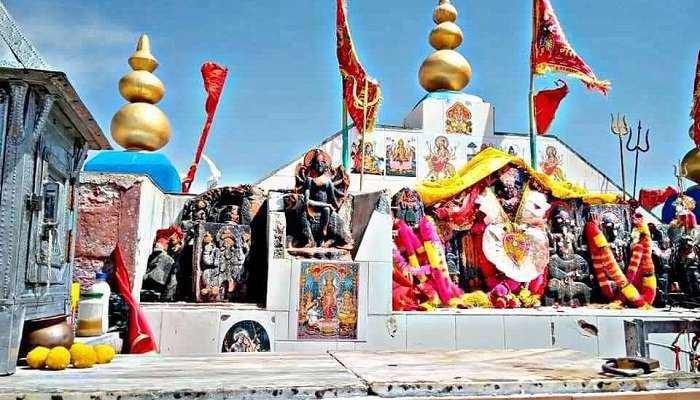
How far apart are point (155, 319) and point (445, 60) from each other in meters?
12.5

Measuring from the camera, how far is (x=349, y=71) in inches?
489

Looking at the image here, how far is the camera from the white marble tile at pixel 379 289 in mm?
7602

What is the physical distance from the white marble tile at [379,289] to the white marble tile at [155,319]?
2499mm

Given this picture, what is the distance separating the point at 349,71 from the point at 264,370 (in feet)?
34.5

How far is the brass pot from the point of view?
3.28m

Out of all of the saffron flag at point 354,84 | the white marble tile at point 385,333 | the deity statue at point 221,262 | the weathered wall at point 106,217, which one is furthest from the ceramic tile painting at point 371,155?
the weathered wall at point 106,217

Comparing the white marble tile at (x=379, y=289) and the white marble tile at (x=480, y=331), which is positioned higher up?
the white marble tile at (x=379, y=289)

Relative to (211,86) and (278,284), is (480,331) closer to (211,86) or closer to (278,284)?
(278,284)

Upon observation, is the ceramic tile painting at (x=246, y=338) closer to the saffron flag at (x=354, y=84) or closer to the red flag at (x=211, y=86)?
the saffron flag at (x=354, y=84)

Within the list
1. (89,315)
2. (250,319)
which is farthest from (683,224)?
(89,315)

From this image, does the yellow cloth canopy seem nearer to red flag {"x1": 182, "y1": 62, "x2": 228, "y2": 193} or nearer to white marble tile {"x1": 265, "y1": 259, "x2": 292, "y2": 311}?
white marble tile {"x1": 265, "y1": 259, "x2": 292, "y2": 311}

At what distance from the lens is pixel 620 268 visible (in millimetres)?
10500

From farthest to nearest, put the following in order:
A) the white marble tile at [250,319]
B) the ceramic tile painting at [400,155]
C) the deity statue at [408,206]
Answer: the ceramic tile painting at [400,155]
the deity statue at [408,206]
the white marble tile at [250,319]

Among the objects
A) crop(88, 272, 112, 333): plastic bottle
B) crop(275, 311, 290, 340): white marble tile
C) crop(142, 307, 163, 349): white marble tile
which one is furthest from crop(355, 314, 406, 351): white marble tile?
crop(88, 272, 112, 333): plastic bottle
